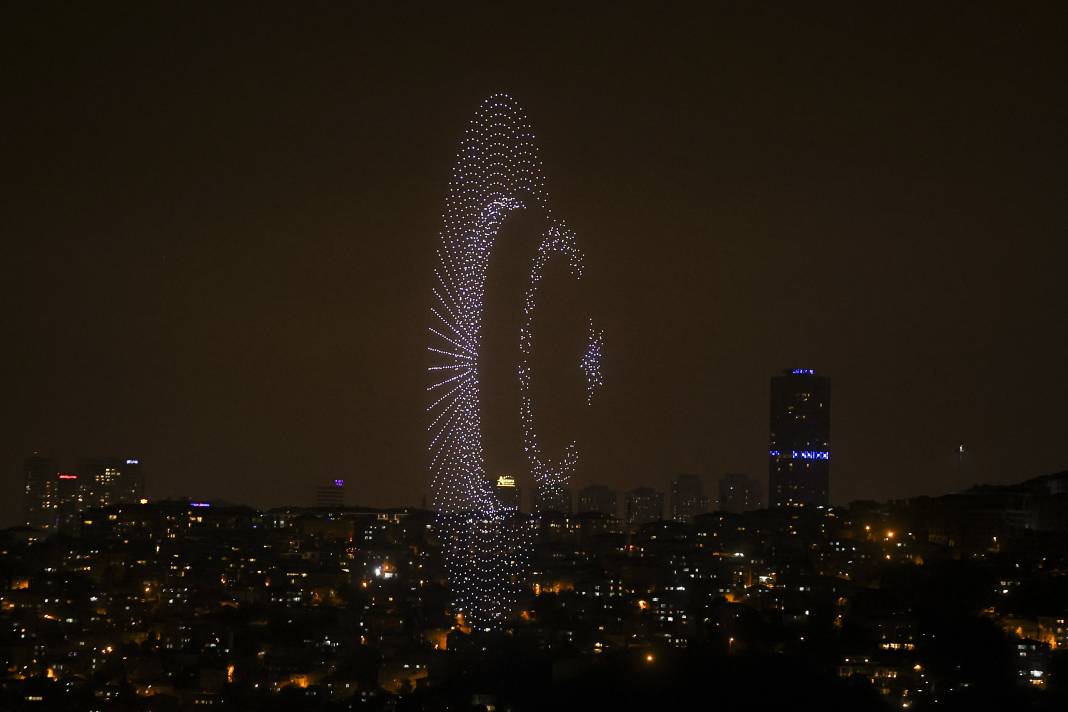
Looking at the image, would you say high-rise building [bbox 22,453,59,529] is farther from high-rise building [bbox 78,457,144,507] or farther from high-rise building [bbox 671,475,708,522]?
high-rise building [bbox 671,475,708,522]

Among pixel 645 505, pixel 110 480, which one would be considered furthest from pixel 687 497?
pixel 110 480

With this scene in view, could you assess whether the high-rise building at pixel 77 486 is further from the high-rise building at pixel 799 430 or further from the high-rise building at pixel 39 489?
the high-rise building at pixel 799 430

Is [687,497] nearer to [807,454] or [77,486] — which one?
[807,454]

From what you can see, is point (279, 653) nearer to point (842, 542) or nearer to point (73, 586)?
point (73, 586)

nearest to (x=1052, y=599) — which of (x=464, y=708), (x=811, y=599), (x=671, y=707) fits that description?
(x=811, y=599)

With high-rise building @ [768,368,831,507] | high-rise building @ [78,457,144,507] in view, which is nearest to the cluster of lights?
high-rise building @ [768,368,831,507]

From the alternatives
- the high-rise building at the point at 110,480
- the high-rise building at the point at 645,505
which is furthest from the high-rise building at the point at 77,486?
the high-rise building at the point at 645,505
